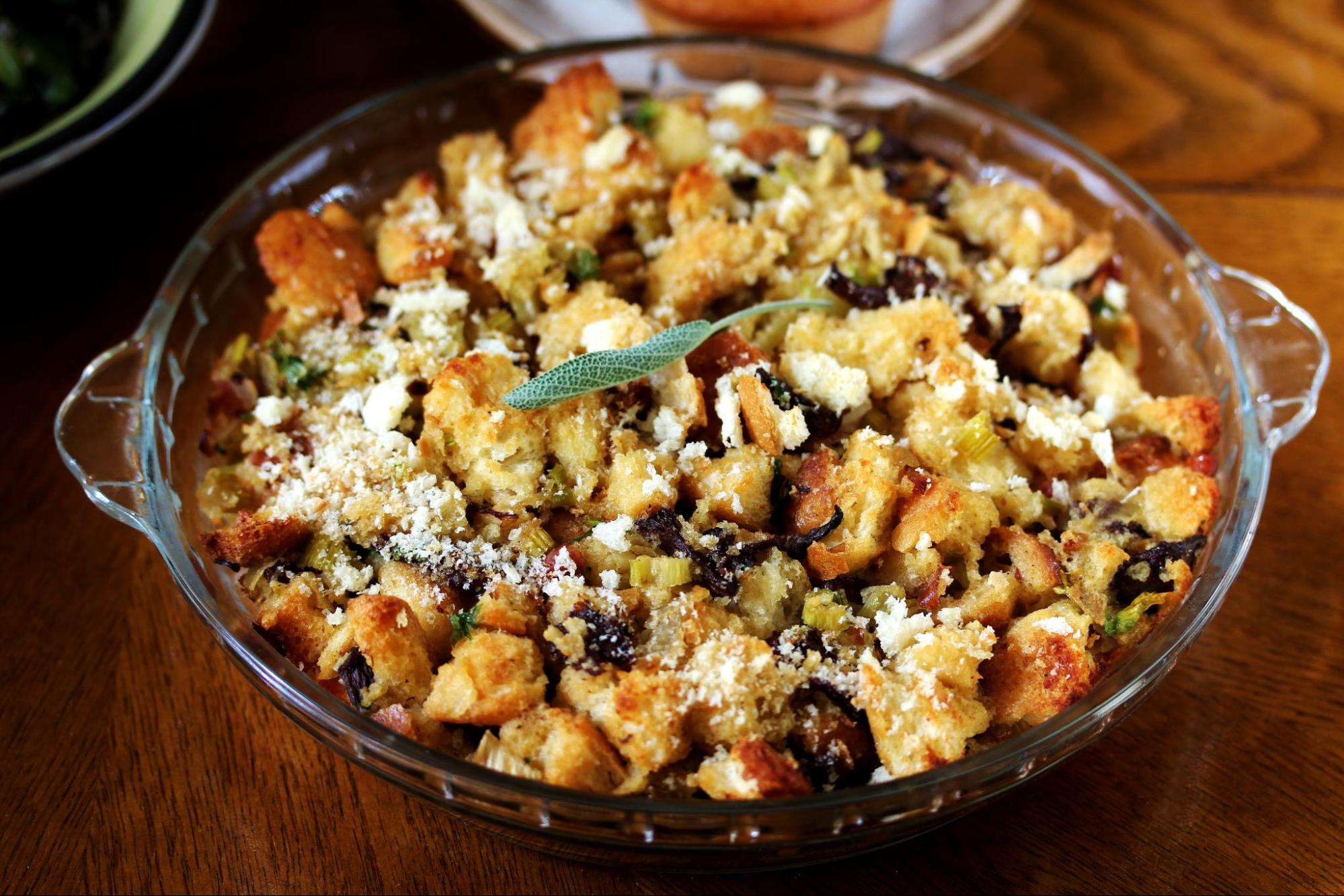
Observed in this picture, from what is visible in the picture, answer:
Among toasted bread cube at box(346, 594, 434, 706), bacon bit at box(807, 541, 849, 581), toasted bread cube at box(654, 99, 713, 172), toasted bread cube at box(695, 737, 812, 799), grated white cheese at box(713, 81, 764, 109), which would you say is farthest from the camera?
grated white cheese at box(713, 81, 764, 109)

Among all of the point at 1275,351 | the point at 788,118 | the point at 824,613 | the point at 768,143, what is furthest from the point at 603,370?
the point at 1275,351

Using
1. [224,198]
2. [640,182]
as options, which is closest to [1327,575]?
[640,182]

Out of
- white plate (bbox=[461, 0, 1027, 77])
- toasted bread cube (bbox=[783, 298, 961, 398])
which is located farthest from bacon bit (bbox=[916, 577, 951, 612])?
white plate (bbox=[461, 0, 1027, 77])

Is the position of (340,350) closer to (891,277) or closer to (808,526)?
(808,526)

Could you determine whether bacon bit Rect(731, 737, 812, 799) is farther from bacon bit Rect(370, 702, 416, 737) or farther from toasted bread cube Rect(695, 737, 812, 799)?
bacon bit Rect(370, 702, 416, 737)

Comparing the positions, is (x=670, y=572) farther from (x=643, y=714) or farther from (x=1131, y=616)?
(x=1131, y=616)

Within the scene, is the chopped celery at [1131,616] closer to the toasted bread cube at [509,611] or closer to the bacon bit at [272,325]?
the toasted bread cube at [509,611]
